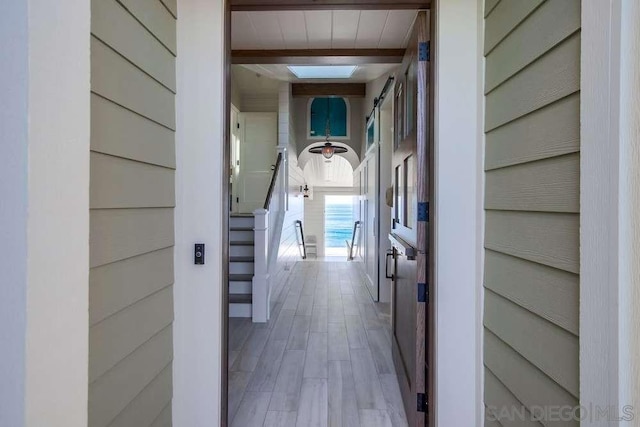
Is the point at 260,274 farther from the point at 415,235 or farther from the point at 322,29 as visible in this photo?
the point at 322,29

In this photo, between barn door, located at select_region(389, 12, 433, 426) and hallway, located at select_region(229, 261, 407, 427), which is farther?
hallway, located at select_region(229, 261, 407, 427)

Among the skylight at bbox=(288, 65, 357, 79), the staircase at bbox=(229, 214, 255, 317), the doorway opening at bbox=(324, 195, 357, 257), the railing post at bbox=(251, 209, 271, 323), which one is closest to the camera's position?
the railing post at bbox=(251, 209, 271, 323)

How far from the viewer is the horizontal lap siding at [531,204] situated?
3.27 feet

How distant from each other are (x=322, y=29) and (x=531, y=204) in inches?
79.3

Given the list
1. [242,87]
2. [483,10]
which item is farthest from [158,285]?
[242,87]

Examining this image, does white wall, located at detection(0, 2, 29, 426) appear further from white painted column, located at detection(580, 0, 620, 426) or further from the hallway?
the hallway

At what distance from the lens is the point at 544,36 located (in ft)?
3.63

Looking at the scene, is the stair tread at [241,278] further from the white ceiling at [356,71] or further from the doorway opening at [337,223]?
the doorway opening at [337,223]

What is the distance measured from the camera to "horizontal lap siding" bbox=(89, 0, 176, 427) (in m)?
1.09

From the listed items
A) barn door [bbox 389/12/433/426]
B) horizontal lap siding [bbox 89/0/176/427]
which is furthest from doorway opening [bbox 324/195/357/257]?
horizontal lap siding [bbox 89/0/176/427]

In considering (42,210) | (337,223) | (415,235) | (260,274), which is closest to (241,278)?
(260,274)

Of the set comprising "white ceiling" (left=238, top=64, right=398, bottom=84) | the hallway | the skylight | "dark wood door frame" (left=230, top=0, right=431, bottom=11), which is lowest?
the hallway

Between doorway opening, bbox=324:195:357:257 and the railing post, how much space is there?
32.1 feet

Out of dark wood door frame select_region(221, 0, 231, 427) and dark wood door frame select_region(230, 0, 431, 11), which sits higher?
dark wood door frame select_region(230, 0, 431, 11)
